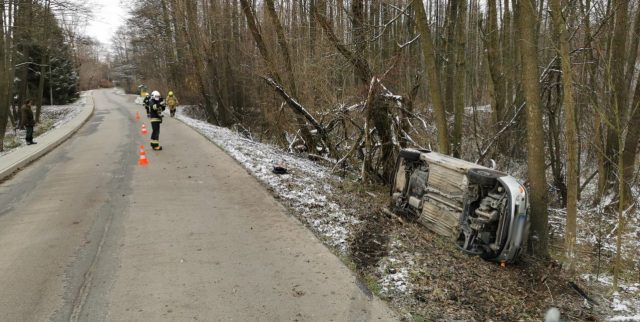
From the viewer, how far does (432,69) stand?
9.56m

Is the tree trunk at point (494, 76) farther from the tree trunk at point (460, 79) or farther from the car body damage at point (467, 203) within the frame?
the car body damage at point (467, 203)

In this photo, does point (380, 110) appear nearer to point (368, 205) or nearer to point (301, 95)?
point (368, 205)

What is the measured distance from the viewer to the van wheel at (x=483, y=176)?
19.6ft

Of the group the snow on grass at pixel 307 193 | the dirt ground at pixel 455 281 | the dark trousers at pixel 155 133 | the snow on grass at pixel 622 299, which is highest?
the dark trousers at pixel 155 133

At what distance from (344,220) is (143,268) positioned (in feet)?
10.0

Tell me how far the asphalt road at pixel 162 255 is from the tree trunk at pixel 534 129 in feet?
10.8

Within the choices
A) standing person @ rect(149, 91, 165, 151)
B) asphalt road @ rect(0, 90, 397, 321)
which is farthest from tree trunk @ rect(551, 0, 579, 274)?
standing person @ rect(149, 91, 165, 151)

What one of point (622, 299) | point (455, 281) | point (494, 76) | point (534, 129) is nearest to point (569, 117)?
point (534, 129)

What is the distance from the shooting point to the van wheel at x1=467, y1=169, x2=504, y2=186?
5.97 m

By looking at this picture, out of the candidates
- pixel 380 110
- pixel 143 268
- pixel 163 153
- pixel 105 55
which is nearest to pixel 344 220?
pixel 143 268

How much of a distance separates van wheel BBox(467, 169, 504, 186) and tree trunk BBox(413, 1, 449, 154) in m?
3.49

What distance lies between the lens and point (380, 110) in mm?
10961

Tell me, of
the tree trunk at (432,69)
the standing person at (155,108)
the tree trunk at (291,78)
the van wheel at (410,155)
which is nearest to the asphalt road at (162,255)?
the van wheel at (410,155)

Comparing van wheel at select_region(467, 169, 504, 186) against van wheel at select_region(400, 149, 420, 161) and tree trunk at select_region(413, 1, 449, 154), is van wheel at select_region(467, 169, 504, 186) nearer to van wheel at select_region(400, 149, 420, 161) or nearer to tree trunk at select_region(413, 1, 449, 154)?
van wheel at select_region(400, 149, 420, 161)
